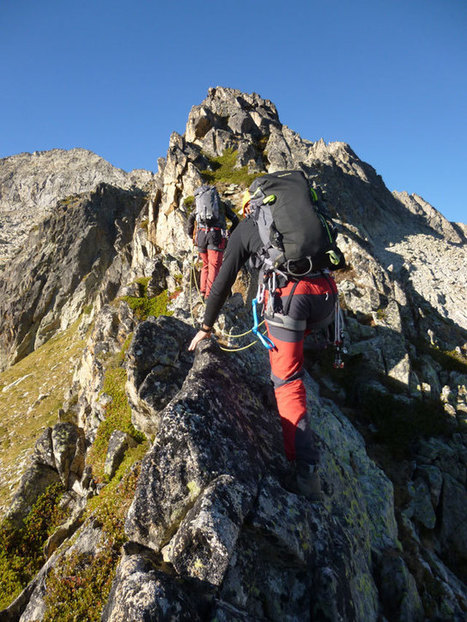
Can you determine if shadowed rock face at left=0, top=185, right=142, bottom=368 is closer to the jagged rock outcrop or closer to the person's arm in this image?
the person's arm

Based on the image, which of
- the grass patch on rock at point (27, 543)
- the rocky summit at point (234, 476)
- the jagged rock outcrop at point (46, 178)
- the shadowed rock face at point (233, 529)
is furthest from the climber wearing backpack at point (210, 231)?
the jagged rock outcrop at point (46, 178)

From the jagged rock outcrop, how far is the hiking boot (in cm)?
12443

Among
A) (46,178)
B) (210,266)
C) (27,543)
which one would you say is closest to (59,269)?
(210,266)

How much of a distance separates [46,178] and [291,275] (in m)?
165

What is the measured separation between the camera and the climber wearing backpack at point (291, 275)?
4.55 meters

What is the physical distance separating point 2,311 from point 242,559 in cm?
5517

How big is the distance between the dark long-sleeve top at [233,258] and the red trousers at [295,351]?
2.57 ft

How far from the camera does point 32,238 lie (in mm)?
53000

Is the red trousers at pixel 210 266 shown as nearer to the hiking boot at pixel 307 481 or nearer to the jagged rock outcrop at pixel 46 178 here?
the hiking boot at pixel 307 481

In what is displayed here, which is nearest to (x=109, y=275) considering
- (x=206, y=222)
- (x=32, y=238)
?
(x=32, y=238)

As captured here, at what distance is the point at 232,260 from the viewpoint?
500cm

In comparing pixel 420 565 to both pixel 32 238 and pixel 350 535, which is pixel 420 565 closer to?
pixel 350 535

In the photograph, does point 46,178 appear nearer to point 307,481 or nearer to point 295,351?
point 295,351

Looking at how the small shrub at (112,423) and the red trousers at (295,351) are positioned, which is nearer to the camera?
the red trousers at (295,351)
